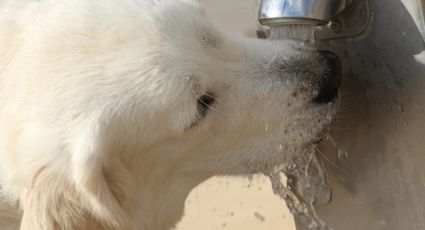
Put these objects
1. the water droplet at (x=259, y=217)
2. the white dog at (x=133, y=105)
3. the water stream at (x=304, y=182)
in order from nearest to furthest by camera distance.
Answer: the white dog at (x=133, y=105), the water stream at (x=304, y=182), the water droplet at (x=259, y=217)

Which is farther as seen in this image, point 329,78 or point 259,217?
point 259,217

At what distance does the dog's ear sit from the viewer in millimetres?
1866

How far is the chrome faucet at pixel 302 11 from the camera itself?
6.25ft

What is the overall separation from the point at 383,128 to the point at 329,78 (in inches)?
11.6

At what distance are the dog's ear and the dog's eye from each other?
0.27 meters

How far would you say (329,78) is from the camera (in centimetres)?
199

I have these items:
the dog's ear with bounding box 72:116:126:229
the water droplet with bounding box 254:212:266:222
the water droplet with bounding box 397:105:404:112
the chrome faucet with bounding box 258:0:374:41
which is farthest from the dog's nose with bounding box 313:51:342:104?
the water droplet with bounding box 254:212:266:222

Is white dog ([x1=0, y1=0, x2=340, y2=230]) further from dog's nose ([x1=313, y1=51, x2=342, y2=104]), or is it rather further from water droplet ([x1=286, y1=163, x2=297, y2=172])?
water droplet ([x1=286, y1=163, x2=297, y2=172])

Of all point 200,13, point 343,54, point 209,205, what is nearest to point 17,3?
point 200,13

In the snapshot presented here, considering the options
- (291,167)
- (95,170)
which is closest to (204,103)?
(95,170)

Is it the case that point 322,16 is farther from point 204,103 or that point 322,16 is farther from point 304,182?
point 304,182

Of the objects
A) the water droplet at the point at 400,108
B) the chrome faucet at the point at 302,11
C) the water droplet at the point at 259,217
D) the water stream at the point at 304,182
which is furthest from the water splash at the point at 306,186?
the water droplet at the point at 259,217

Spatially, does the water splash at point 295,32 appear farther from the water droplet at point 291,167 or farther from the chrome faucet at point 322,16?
the water droplet at point 291,167

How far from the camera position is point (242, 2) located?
3562 millimetres
